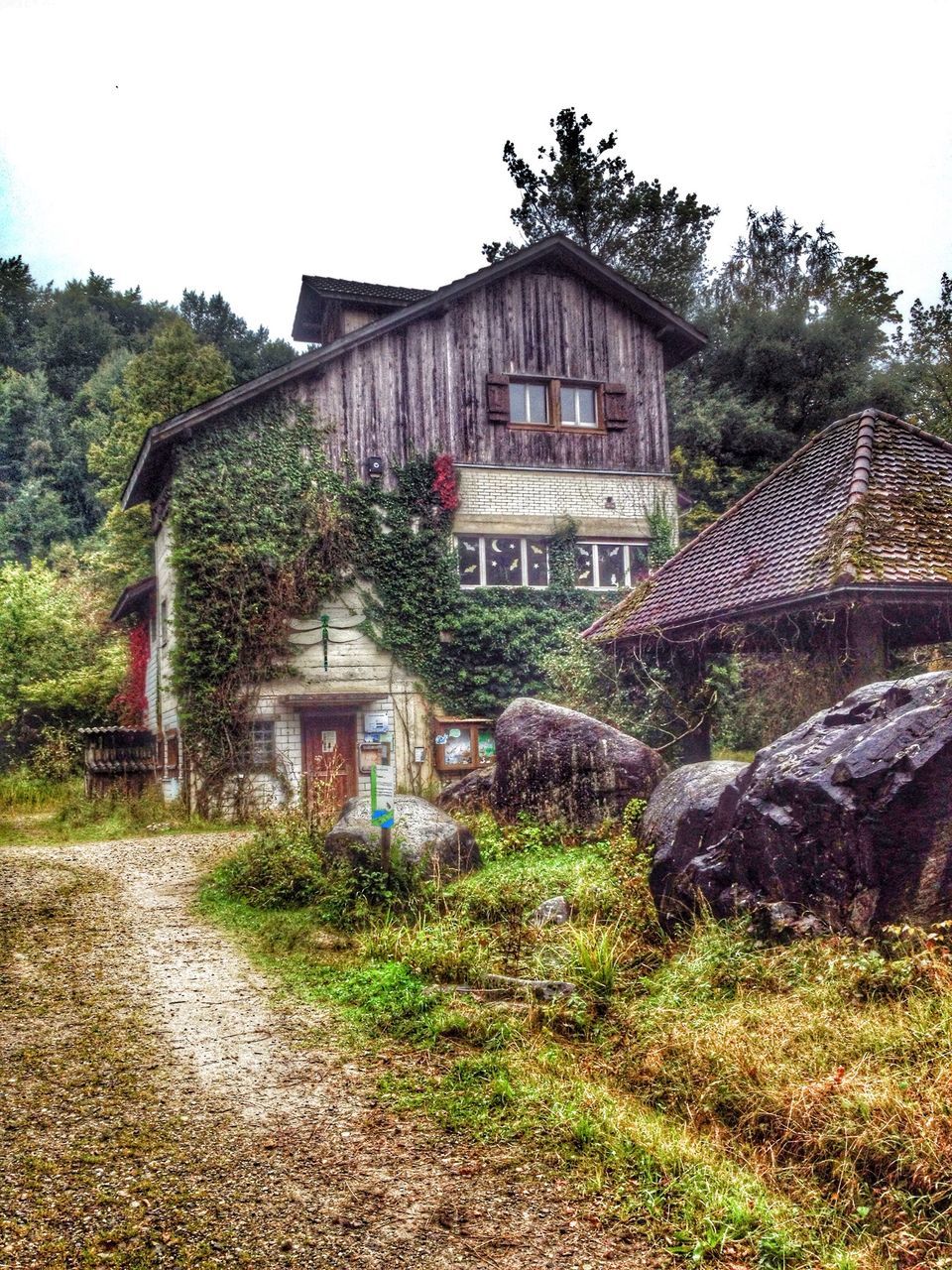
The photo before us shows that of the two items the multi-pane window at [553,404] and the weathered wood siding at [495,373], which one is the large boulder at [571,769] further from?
the multi-pane window at [553,404]

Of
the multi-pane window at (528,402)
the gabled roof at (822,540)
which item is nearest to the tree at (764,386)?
the multi-pane window at (528,402)

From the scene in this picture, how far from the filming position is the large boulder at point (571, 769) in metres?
11.6

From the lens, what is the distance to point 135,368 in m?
31.1

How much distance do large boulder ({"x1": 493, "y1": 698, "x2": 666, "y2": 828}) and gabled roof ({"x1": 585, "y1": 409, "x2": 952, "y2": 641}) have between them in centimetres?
187

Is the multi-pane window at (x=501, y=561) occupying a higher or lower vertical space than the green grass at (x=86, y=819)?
higher

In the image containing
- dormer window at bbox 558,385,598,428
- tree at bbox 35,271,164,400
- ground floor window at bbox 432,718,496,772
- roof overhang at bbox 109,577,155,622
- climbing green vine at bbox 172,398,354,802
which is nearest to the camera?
climbing green vine at bbox 172,398,354,802

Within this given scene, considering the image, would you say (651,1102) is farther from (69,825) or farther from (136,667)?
(136,667)

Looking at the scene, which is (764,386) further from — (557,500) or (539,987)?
(539,987)

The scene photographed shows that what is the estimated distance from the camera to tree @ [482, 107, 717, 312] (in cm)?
3438

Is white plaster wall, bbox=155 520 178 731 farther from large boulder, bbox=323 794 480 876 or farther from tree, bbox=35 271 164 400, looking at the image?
tree, bbox=35 271 164 400

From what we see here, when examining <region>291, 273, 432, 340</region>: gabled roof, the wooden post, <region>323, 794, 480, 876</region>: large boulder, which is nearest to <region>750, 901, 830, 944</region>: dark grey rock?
<region>323, 794, 480, 876</region>: large boulder

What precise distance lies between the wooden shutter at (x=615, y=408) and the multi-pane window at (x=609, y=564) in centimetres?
240

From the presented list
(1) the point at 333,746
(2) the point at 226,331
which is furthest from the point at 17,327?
(1) the point at 333,746

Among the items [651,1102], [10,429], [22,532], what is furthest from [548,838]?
[10,429]
